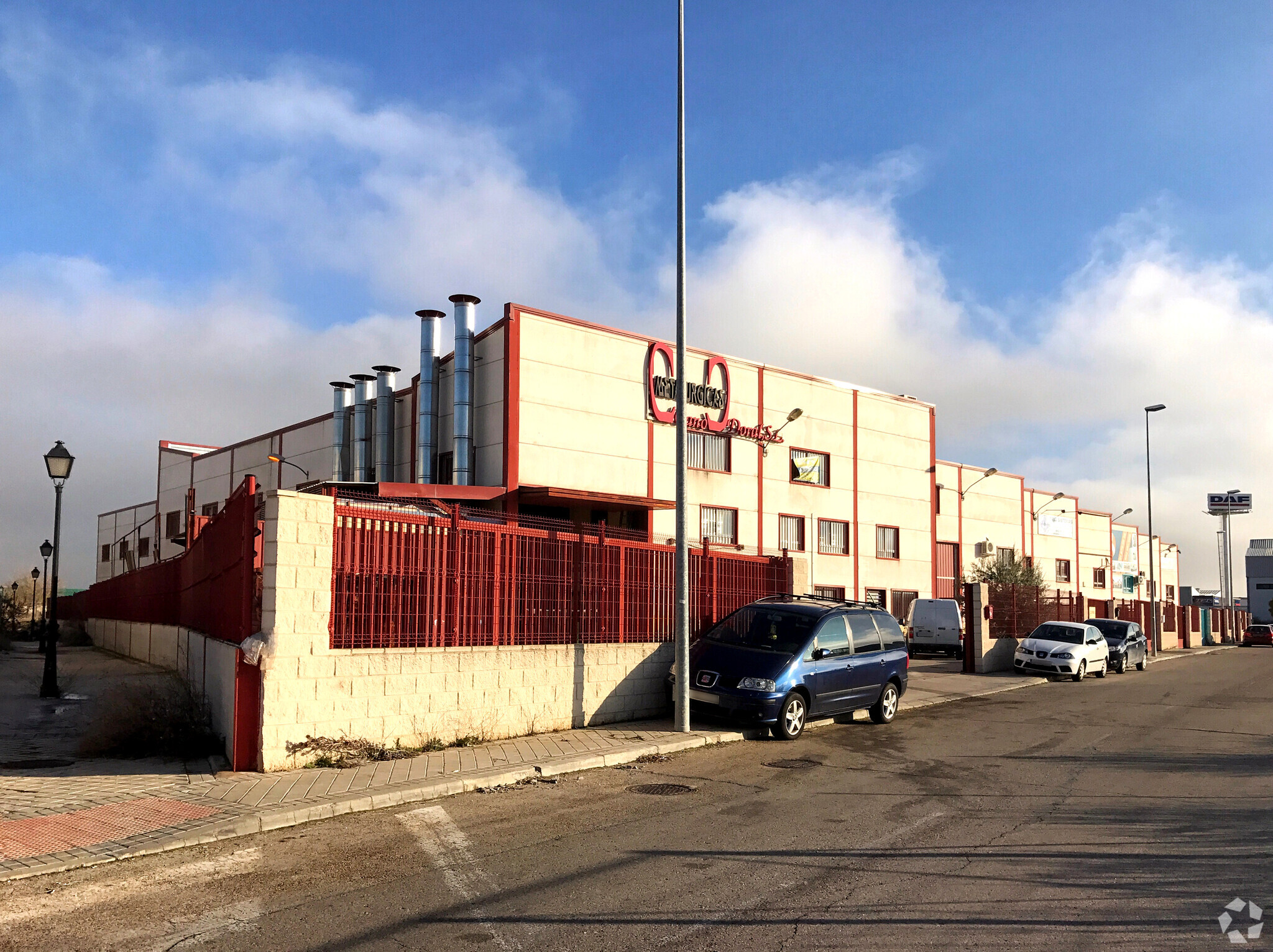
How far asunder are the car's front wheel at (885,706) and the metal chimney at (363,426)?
22776mm

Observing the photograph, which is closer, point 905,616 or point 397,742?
point 397,742

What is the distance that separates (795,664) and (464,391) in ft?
55.5

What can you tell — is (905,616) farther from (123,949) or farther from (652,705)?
(123,949)

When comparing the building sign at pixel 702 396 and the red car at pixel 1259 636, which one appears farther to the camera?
the red car at pixel 1259 636

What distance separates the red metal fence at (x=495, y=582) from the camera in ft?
37.0

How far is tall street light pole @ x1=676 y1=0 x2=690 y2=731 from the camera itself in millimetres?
13461

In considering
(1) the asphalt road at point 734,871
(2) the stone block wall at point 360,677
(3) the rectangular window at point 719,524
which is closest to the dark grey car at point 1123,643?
(3) the rectangular window at point 719,524

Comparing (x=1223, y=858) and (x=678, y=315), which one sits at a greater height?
(x=678, y=315)

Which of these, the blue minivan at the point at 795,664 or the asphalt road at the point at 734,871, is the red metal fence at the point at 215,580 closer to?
the asphalt road at the point at 734,871

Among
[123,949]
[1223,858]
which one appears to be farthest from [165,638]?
A: [1223,858]

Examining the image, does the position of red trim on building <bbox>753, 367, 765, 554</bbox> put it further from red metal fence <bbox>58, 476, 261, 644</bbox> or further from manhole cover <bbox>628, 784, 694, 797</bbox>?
manhole cover <bbox>628, 784, 694, 797</bbox>

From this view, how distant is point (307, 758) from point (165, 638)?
12.9 metres

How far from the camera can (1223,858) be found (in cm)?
748

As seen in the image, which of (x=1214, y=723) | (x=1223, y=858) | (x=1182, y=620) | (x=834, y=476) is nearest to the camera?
(x=1223, y=858)
